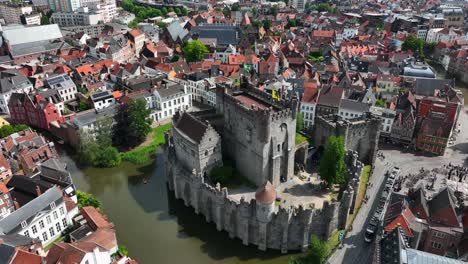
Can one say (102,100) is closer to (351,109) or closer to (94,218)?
(94,218)

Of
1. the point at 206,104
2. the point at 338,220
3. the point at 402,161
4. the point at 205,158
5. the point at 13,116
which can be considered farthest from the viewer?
the point at 206,104

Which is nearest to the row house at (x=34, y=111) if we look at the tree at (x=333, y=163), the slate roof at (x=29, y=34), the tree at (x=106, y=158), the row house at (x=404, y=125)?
the tree at (x=106, y=158)

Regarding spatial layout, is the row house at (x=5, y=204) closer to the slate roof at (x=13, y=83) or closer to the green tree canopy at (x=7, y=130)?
the green tree canopy at (x=7, y=130)

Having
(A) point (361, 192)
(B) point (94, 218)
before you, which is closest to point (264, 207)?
(A) point (361, 192)

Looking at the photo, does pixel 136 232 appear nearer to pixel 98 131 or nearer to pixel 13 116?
pixel 98 131

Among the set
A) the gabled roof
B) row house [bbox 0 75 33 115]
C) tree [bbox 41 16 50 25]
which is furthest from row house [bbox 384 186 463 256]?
tree [bbox 41 16 50 25]

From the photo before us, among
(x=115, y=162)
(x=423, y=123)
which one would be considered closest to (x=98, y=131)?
(x=115, y=162)
